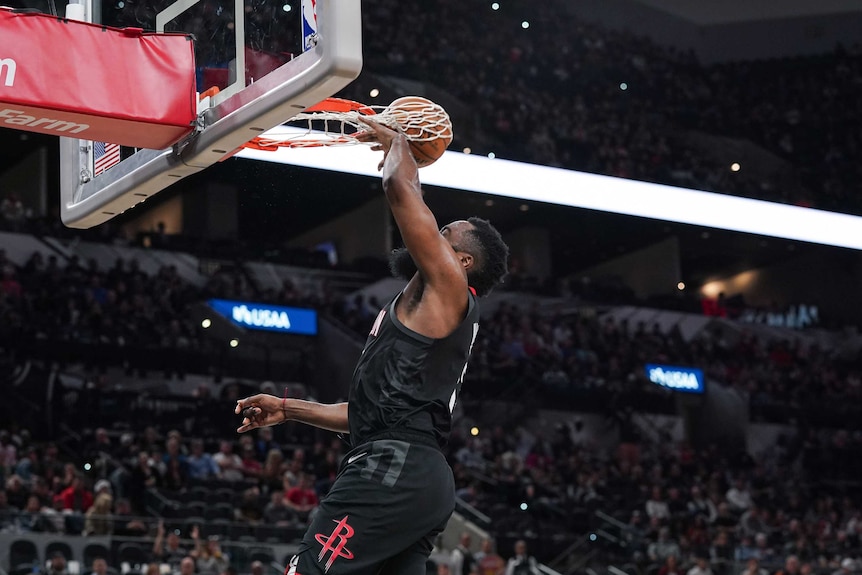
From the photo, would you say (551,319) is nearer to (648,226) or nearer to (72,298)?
(648,226)

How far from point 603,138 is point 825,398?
7533mm

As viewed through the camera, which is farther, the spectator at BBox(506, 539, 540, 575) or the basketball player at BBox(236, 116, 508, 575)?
the spectator at BBox(506, 539, 540, 575)

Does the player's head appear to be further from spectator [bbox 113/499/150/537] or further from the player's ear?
spectator [bbox 113/499/150/537]

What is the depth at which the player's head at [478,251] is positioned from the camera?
13.1 feet

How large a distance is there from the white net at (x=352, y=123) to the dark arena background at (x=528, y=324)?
757 cm

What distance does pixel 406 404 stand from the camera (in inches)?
152

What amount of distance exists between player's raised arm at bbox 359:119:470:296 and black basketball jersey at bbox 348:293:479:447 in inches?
6.7

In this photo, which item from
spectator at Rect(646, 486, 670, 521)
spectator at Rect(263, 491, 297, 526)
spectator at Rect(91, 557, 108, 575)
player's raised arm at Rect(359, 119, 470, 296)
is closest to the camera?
player's raised arm at Rect(359, 119, 470, 296)

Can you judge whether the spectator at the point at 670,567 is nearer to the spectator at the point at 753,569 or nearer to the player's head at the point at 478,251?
the spectator at the point at 753,569

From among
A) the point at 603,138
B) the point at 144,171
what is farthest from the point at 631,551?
the point at 144,171

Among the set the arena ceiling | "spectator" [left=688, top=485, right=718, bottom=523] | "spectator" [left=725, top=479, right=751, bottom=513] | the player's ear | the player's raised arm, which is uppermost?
the arena ceiling

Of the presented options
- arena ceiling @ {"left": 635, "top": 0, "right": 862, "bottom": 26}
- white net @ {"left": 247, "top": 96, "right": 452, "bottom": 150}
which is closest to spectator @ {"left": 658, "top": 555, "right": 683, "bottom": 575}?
white net @ {"left": 247, "top": 96, "right": 452, "bottom": 150}

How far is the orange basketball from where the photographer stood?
165 inches

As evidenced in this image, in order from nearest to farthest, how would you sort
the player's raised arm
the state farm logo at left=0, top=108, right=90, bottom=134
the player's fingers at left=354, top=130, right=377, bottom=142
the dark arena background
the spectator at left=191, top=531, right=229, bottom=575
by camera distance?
the player's raised arm
the player's fingers at left=354, top=130, right=377, bottom=142
the state farm logo at left=0, top=108, right=90, bottom=134
the spectator at left=191, top=531, right=229, bottom=575
the dark arena background
